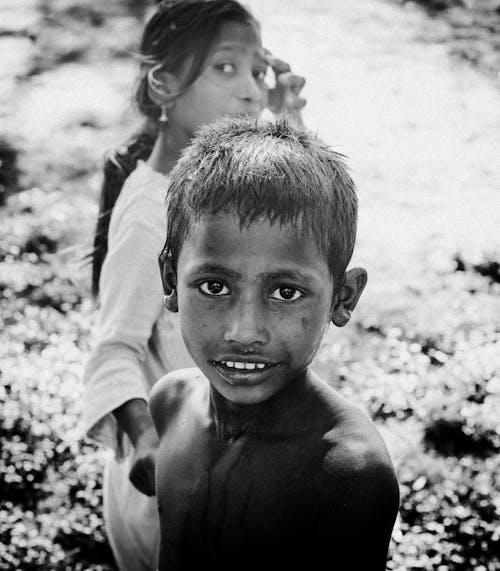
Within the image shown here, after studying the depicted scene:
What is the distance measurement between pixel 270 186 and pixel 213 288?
175 mm

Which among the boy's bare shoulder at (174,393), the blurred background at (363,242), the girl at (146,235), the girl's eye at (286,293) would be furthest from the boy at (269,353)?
the blurred background at (363,242)

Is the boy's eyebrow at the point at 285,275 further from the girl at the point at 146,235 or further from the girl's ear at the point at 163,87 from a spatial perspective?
the girl's ear at the point at 163,87

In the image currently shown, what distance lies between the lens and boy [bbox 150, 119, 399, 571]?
4.57ft

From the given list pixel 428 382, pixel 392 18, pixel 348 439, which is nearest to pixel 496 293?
pixel 428 382

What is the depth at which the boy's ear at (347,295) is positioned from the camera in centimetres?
154

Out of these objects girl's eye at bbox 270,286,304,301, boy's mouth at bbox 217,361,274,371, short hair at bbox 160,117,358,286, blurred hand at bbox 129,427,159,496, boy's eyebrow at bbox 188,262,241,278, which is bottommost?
blurred hand at bbox 129,427,159,496

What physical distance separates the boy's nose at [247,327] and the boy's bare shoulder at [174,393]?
379mm

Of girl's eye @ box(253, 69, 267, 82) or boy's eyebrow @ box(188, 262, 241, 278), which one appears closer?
boy's eyebrow @ box(188, 262, 241, 278)

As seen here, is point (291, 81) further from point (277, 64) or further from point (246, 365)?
point (246, 365)

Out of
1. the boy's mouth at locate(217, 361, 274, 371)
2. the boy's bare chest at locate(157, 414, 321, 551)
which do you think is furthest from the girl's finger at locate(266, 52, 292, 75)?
the boy's mouth at locate(217, 361, 274, 371)

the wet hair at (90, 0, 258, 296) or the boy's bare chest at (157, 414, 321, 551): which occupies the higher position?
the wet hair at (90, 0, 258, 296)

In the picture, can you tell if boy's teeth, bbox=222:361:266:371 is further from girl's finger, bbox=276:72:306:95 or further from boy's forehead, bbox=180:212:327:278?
girl's finger, bbox=276:72:306:95

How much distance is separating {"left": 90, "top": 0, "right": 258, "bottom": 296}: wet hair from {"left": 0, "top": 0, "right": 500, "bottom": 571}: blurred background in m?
0.39

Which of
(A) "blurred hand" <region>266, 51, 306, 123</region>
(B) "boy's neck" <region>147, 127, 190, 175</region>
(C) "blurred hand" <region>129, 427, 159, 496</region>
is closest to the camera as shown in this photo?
(C) "blurred hand" <region>129, 427, 159, 496</region>
